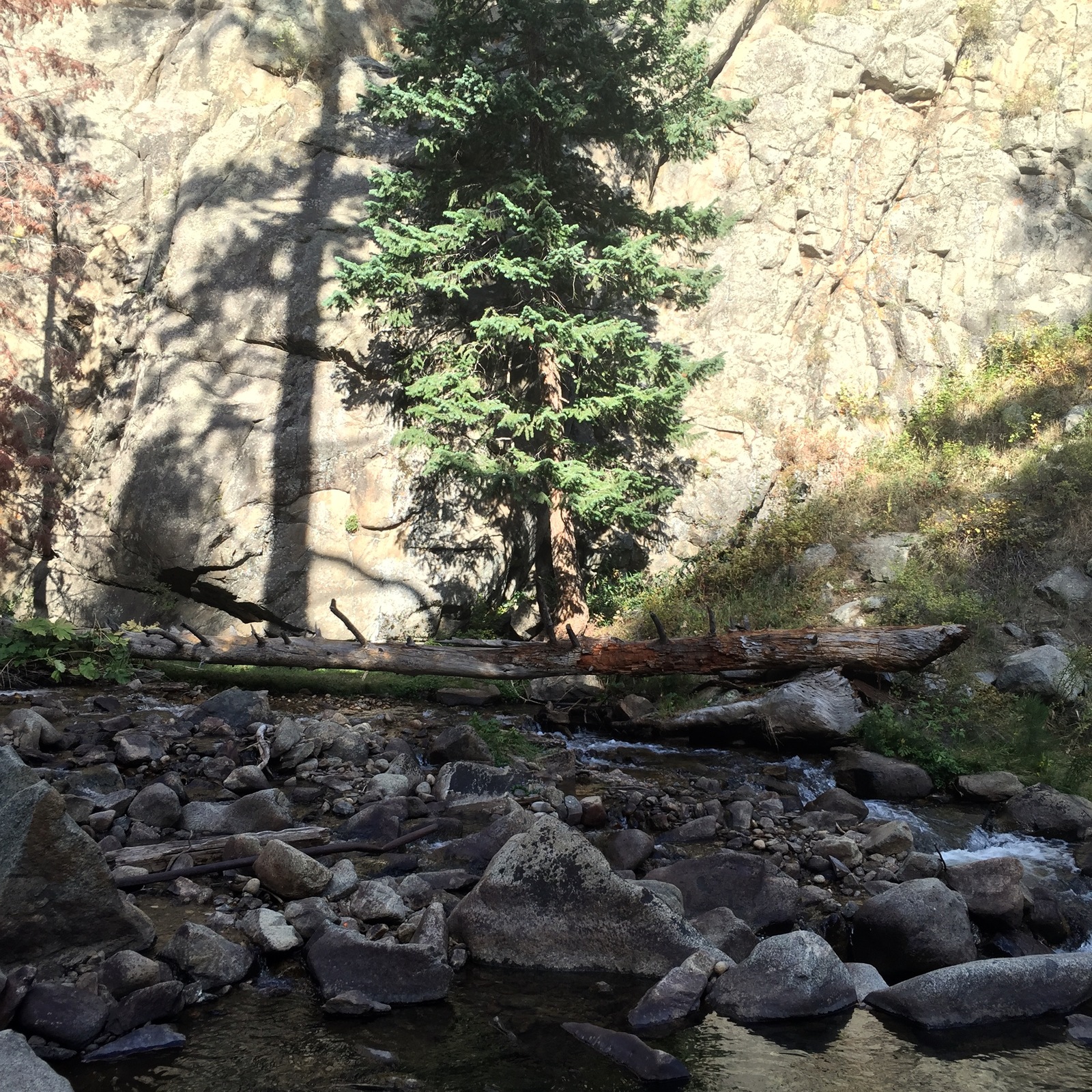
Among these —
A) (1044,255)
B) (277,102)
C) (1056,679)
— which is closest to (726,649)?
(1056,679)

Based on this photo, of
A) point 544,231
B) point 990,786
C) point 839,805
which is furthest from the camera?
point 544,231

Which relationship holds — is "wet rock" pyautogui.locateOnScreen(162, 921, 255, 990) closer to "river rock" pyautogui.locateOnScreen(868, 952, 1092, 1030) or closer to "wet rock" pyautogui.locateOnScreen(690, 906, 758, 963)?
"wet rock" pyautogui.locateOnScreen(690, 906, 758, 963)

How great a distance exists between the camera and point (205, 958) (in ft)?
13.6

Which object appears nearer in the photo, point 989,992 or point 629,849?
point 989,992

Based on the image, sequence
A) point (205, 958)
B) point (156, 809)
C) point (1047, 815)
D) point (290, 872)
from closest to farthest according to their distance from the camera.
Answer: point (205, 958) < point (290, 872) < point (156, 809) < point (1047, 815)

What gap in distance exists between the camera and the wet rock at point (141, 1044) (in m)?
3.52

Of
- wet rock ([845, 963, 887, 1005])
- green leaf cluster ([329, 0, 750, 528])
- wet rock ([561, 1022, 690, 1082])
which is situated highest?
green leaf cluster ([329, 0, 750, 528])

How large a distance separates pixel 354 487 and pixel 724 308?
896cm

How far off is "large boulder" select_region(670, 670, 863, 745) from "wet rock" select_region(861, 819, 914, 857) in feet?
8.60

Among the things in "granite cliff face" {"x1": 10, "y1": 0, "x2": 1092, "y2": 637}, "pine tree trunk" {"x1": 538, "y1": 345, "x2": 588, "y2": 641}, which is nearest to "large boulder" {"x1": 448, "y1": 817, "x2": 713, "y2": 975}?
"pine tree trunk" {"x1": 538, "y1": 345, "x2": 588, "y2": 641}

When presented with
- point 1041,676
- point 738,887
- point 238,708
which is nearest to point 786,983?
point 738,887

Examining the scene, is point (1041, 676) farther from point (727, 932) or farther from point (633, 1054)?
point (633, 1054)

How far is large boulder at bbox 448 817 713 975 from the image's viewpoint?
15.0ft

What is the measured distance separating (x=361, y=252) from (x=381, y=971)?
15.6 m
